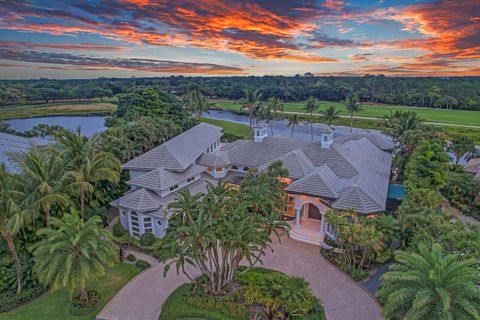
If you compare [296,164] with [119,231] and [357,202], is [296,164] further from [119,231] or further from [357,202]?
[119,231]

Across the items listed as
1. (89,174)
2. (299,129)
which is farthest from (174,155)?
(299,129)

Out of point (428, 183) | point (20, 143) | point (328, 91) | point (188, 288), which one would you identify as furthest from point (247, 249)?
point (328, 91)

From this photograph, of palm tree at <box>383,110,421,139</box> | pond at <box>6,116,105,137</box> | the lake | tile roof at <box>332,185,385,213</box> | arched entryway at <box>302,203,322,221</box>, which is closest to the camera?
tile roof at <box>332,185,385,213</box>

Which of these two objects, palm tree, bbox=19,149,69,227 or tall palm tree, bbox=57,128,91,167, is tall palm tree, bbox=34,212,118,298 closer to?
palm tree, bbox=19,149,69,227

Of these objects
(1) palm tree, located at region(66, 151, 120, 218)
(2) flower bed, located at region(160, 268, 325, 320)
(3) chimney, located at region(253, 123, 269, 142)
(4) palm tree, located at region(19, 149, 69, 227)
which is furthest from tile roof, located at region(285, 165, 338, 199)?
(4) palm tree, located at region(19, 149, 69, 227)

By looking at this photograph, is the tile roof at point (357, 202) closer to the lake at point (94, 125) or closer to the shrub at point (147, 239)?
the shrub at point (147, 239)

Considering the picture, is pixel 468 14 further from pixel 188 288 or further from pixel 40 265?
pixel 40 265
